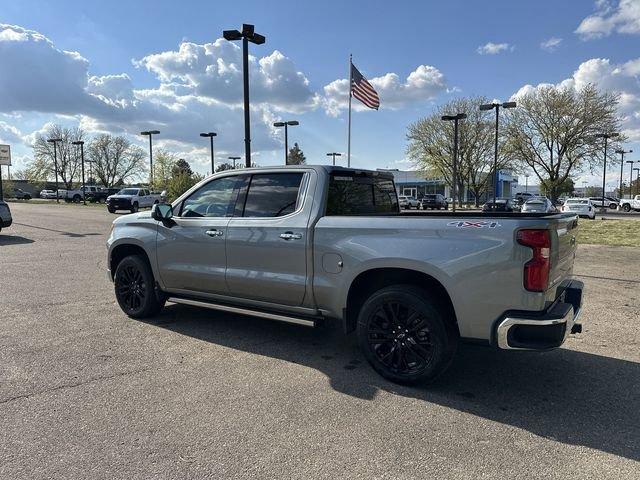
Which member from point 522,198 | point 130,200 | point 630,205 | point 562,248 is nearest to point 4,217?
point 562,248

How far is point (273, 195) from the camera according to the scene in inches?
193

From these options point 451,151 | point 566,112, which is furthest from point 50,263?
point 451,151

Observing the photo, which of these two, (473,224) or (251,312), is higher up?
(473,224)

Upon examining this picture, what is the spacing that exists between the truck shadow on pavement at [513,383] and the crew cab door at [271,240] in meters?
0.66

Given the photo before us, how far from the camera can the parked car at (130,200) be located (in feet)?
107

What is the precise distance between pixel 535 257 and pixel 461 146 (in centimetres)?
4825

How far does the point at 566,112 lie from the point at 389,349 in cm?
4119

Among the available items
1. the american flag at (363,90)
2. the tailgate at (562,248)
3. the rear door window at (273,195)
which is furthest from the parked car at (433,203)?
the tailgate at (562,248)

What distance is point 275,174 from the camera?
4.96 meters

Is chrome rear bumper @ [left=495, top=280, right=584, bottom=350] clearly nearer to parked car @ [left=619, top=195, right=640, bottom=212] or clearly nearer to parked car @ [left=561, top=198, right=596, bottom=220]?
parked car @ [left=561, top=198, right=596, bottom=220]

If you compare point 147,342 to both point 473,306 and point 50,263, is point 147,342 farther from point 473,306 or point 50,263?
point 50,263

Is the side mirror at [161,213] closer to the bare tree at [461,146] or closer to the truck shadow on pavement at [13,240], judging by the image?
the truck shadow on pavement at [13,240]

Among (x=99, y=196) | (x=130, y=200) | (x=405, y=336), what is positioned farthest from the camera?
(x=99, y=196)

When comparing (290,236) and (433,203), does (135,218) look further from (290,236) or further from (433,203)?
(433,203)
